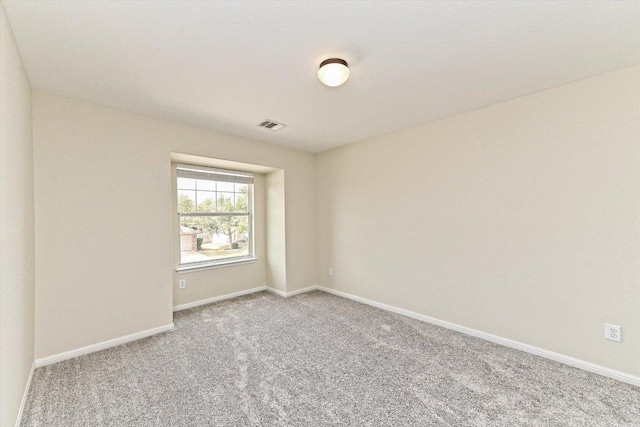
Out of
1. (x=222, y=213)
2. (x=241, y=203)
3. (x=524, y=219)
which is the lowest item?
(x=524, y=219)

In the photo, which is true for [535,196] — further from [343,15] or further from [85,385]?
[85,385]

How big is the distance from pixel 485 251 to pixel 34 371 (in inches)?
167

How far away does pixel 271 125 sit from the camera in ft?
11.0

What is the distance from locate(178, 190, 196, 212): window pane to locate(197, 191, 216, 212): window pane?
0.28 ft

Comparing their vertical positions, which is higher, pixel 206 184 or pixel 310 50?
pixel 310 50

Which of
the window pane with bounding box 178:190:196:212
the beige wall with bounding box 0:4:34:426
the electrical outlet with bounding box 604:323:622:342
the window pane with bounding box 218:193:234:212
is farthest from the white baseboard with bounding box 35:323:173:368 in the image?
the electrical outlet with bounding box 604:323:622:342

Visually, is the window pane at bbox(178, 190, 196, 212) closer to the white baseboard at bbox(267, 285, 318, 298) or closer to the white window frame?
the white window frame

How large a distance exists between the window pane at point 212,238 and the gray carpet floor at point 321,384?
1.30 metres

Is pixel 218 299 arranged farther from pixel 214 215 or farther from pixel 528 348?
pixel 528 348

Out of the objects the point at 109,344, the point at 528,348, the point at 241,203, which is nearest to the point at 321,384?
the point at 528,348

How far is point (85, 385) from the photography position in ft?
6.84

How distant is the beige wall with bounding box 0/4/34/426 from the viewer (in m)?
1.44

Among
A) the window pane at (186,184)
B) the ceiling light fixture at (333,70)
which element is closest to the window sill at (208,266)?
the window pane at (186,184)

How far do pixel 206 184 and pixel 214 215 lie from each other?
48 cm
